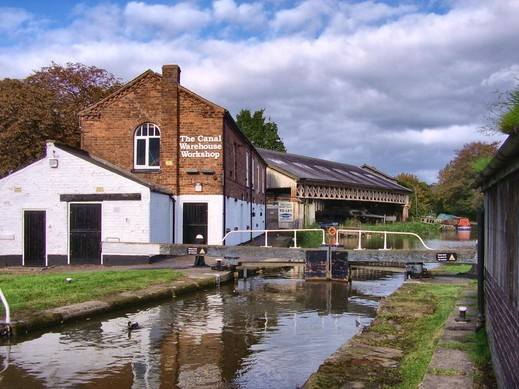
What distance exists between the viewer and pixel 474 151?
78875 millimetres

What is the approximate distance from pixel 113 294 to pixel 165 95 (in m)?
12.0

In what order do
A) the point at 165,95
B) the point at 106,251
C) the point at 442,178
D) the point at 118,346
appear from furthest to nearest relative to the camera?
1. the point at 442,178
2. the point at 165,95
3. the point at 106,251
4. the point at 118,346

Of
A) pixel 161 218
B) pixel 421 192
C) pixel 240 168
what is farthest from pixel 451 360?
pixel 421 192

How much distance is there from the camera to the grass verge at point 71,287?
448 inches

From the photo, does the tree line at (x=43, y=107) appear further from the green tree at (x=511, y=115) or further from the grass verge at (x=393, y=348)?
the green tree at (x=511, y=115)

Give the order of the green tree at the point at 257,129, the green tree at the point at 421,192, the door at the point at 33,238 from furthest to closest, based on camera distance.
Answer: the green tree at the point at 421,192 < the green tree at the point at 257,129 < the door at the point at 33,238

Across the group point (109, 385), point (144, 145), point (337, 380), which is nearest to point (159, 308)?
point (109, 385)

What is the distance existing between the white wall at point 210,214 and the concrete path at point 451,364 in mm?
14812

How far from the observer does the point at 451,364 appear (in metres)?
6.30

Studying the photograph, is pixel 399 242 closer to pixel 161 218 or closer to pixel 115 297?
pixel 161 218

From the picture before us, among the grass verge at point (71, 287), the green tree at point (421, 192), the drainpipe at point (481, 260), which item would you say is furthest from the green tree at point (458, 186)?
the drainpipe at point (481, 260)

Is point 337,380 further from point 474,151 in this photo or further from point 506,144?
point 474,151

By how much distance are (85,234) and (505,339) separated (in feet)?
59.0

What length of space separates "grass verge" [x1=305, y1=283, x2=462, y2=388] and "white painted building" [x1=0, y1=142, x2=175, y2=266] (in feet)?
36.8
